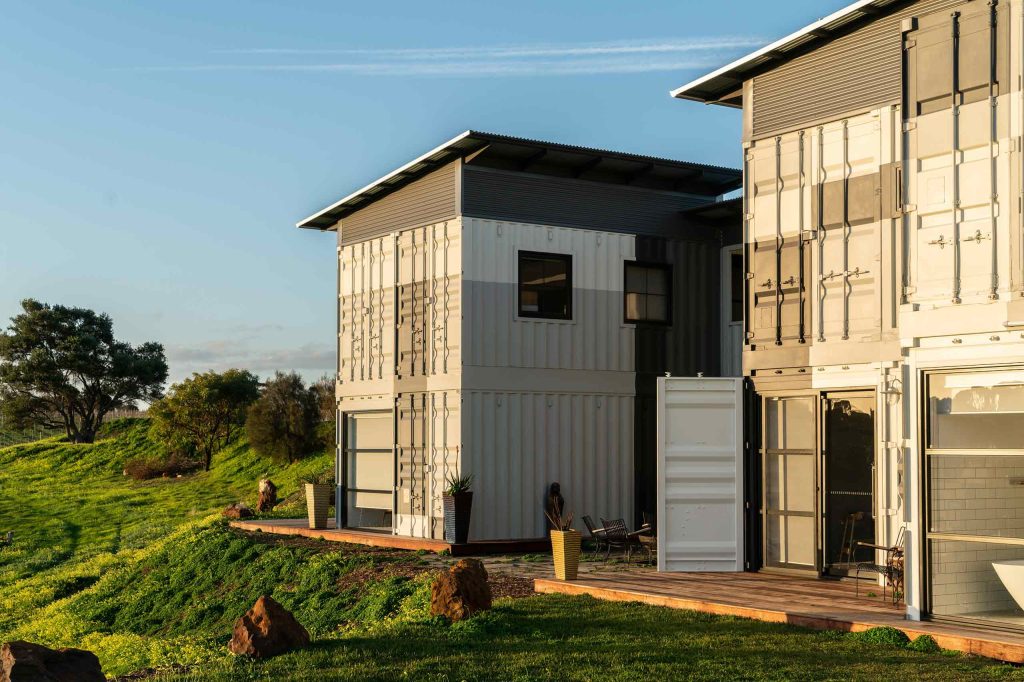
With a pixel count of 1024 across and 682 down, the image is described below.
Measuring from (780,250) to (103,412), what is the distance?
42.2 meters

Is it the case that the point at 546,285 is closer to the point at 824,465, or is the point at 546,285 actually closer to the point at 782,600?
the point at 824,465

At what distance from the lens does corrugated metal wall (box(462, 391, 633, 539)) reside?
18.5 meters

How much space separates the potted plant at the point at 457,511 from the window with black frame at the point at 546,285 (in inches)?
119

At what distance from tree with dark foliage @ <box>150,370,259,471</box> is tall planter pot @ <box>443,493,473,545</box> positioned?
23.8 meters

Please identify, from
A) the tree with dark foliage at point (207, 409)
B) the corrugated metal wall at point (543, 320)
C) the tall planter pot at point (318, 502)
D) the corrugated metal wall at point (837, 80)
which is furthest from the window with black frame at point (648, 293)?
the tree with dark foliage at point (207, 409)

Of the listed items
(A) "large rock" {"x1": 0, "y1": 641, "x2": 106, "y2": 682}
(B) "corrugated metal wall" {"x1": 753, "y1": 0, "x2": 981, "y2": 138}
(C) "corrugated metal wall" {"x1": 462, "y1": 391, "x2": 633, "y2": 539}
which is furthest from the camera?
(C) "corrugated metal wall" {"x1": 462, "y1": 391, "x2": 633, "y2": 539}

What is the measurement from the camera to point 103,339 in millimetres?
51656

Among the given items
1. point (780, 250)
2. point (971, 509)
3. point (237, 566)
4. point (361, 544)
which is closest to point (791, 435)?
point (780, 250)

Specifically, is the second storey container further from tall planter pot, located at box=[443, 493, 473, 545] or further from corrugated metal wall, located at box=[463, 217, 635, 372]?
tall planter pot, located at box=[443, 493, 473, 545]

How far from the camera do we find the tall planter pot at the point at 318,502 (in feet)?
71.7

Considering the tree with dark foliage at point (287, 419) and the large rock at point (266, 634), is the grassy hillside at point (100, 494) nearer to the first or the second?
the tree with dark foliage at point (287, 419)

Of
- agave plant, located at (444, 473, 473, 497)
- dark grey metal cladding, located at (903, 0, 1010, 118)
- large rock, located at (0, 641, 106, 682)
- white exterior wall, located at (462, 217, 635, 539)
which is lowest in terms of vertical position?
large rock, located at (0, 641, 106, 682)

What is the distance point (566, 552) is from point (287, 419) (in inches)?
898

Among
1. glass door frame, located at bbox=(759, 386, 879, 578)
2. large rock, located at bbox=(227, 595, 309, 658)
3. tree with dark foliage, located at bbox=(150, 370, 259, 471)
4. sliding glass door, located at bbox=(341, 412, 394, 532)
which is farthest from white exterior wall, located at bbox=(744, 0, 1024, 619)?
tree with dark foliage, located at bbox=(150, 370, 259, 471)
